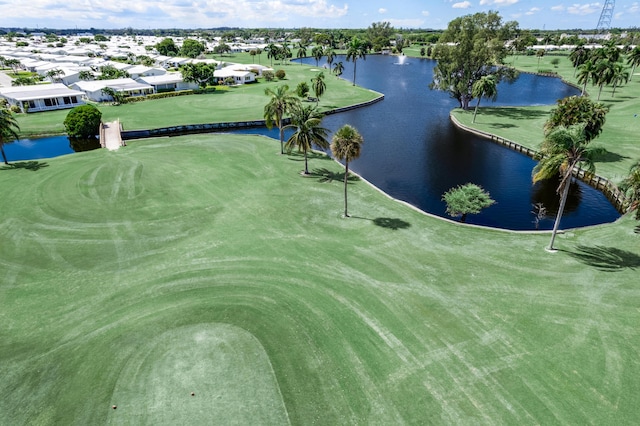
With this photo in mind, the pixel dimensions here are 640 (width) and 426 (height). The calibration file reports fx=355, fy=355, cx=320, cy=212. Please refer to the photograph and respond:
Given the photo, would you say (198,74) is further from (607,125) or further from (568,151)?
(568,151)

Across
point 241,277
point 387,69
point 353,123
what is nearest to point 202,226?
point 241,277

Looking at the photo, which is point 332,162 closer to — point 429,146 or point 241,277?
point 429,146

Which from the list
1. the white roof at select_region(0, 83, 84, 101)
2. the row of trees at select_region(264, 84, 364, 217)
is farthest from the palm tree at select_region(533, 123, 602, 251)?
the white roof at select_region(0, 83, 84, 101)

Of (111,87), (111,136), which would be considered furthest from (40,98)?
(111,136)

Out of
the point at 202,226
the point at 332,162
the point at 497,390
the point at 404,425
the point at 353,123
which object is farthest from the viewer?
the point at 353,123

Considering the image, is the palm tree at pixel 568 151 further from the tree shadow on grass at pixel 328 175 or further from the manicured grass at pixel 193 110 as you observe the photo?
the manicured grass at pixel 193 110

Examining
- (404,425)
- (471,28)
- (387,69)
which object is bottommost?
(404,425)

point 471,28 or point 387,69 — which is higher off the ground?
point 471,28

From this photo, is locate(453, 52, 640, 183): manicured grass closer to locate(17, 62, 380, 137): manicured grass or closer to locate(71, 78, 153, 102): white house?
locate(17, 62, 380, 137): manicured grass
